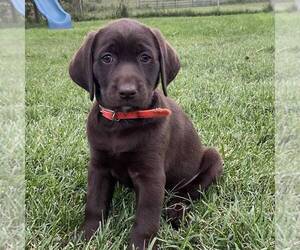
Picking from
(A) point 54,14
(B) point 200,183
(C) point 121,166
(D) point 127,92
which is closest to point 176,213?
(B) point 200,183

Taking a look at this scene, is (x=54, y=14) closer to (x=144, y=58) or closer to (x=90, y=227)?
(x=144, y=58)

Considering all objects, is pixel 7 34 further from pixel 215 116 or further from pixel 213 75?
pixel 215 116

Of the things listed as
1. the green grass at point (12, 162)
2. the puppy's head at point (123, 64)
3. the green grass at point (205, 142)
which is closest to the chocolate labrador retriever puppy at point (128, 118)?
the puppy's head at point (123, 64)

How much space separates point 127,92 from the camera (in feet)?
7.57

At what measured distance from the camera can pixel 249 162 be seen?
3182 mm

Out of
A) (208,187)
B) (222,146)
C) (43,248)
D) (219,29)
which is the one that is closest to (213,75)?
(222,146)

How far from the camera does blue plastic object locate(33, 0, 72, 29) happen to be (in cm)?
1306

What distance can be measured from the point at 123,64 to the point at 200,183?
850mm

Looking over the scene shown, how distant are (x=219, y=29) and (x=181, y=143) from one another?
8907 millimetres

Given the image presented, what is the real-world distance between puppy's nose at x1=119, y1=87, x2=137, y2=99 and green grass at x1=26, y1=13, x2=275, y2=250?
566mm

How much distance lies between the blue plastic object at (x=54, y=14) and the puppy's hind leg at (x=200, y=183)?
34.3 feet

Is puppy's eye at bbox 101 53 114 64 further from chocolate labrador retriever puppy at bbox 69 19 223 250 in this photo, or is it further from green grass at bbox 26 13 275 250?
green grass at bbox 26 13 275 250

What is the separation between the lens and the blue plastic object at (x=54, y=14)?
13.1 metres

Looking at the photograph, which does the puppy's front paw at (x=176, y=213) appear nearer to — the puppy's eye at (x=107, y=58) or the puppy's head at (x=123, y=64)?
the puppy's head at (x=123, y=64)
